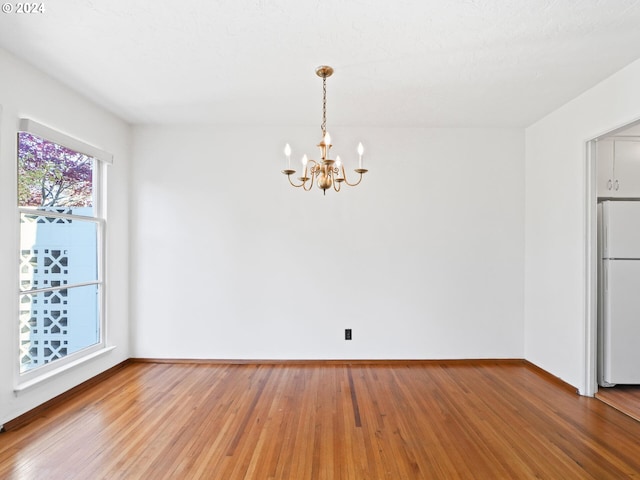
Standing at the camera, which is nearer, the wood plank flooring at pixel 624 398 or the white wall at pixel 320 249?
the wood plank flooring at pixel 624 398

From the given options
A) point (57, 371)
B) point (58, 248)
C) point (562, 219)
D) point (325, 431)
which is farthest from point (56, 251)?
point (562, 219)

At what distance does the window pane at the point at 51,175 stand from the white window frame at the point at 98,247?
0.25 ft

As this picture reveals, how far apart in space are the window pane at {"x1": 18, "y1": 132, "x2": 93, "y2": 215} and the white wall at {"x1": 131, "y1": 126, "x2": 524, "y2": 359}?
2.02 ft

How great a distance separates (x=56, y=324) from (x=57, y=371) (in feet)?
1.26

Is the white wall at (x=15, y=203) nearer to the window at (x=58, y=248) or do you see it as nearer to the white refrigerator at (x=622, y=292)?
the window at (x=58, y=248)

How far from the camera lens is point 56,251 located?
288 centimetres

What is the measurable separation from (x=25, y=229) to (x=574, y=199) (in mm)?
4596

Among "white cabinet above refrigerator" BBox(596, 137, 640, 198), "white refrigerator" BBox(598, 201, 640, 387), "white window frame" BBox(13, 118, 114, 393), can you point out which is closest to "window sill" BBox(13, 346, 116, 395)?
"white window frame" BBox(13, 118, 114, 393)

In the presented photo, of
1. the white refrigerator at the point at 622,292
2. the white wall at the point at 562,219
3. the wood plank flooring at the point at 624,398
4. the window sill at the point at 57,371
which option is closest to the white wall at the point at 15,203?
the window sill at the point at 57,371

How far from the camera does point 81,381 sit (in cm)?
311

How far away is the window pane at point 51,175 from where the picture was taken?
8.50 feet

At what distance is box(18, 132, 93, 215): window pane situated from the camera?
259 cm

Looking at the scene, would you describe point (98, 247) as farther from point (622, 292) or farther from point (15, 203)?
point (622, 292)

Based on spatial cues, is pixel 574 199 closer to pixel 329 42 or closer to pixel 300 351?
pixel 329 42
